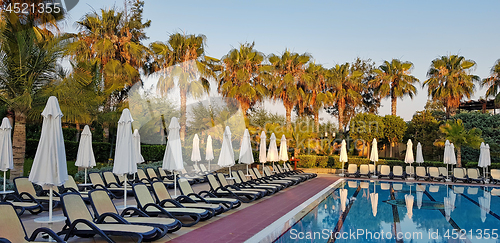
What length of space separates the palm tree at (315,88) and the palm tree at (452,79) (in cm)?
870

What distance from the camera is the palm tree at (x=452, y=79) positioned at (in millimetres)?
28734

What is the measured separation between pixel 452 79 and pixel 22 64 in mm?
28747

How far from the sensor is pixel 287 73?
27.7 m

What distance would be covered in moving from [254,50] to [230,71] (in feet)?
7.85

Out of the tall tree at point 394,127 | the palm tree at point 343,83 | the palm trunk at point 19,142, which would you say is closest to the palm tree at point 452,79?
the tall tree at point 394,127

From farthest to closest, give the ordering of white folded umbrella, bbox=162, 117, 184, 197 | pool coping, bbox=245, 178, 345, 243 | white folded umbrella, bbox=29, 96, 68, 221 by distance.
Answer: white folded umbrella, bbox=162, 117, 184, 197, pool coping, bbox=245, 178, 345, 243, white folded umbrella, bbox=29, 96, 68, 221

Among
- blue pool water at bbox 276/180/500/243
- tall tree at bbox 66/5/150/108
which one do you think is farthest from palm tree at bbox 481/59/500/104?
tall tree at bbox 66/5/150/108

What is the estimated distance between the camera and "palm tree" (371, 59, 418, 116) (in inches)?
1231

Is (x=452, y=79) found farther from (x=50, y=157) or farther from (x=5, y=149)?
(x=50, y=157)

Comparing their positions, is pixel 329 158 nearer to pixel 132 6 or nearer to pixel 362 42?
pixel 362 42

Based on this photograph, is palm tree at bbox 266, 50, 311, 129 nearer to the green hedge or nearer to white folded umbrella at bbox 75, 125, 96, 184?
the green hedge

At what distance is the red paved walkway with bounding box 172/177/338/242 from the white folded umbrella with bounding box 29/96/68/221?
2448mm

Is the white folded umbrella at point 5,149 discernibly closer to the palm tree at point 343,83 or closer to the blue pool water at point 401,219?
the blue pool water at point 401,219

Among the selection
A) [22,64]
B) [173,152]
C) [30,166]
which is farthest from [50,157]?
[30,166]
